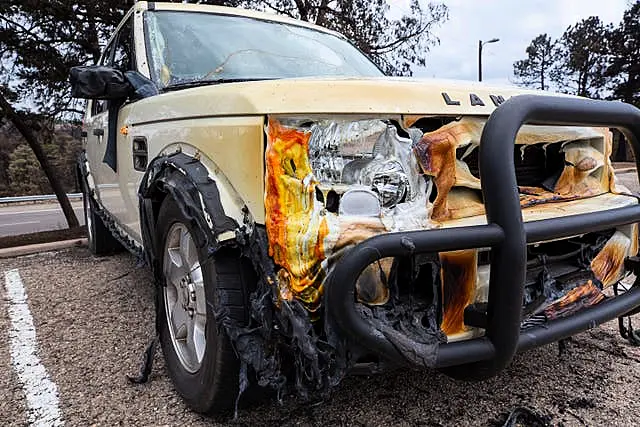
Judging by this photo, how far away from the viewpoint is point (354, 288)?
153 centimetres

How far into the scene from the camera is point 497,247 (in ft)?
5.22

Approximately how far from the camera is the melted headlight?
68.4 inches

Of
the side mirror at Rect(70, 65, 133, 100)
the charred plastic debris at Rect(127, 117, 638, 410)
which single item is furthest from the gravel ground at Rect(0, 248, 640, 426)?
the side mirror at Rect(70, 65, 133, 100)

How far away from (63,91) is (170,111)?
8.54 m

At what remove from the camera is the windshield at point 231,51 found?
2.89m

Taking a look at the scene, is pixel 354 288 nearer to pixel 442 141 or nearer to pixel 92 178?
pixel 442 141

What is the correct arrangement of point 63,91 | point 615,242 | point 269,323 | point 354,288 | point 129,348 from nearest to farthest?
point 354,288 < point 269,323 < point 615,242 < point 129,348 < point 63,91

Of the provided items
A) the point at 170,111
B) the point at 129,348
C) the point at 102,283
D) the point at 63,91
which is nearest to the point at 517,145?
the point at 170,111

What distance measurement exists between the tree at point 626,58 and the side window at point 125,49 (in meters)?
38.1

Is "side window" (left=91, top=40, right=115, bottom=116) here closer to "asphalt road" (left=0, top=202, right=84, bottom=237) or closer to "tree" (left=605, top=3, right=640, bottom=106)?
"asphalt road" (left=0, top=202, right=84, bottom=237)

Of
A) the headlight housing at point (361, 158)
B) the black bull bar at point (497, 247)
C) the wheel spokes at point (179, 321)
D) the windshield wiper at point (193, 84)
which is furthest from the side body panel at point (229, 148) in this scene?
the wheel spokes at point (179, 321)

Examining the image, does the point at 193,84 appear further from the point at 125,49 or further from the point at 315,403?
the point at 315,403

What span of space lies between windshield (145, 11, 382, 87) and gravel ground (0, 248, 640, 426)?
1.56m

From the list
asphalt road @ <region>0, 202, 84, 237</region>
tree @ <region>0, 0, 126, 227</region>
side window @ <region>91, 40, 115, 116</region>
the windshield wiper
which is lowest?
asphalt road @ <region>0, 202, 84, 237</region>
